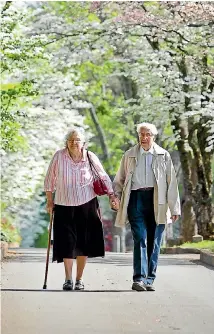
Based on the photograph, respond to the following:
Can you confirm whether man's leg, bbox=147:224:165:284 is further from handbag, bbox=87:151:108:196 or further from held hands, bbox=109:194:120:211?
handbag, bbox=87:151:108:196

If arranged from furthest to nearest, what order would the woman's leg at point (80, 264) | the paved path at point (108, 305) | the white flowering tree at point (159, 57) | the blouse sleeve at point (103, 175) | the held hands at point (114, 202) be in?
the white flowering tree at point (159, 57)
the woman's leg at point (80, 264)
the blouse sleeve at point (103, 175)
the held hands at point (114, 202)
the paved path at point (108, 305)

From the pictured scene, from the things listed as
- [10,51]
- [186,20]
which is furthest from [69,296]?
[186,20]

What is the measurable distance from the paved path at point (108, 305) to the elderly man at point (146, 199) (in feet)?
1.21

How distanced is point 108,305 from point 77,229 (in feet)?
7.33

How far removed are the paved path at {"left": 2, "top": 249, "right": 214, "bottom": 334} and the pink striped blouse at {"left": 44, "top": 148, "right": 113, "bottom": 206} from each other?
1.03m

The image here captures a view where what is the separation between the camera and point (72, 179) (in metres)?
12.2

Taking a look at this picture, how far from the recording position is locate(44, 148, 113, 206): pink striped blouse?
12.2 m

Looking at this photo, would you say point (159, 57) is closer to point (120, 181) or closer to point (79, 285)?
point (120, 181)

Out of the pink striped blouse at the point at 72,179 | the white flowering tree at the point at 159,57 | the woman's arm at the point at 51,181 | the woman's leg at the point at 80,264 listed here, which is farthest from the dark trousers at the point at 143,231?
the white flowering tree at the point at 159,57

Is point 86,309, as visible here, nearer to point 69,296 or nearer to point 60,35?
point 69,296

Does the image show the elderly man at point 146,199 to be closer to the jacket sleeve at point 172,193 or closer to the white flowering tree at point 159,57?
the jacket sleeve at point 172,193

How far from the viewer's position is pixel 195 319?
9117 mm

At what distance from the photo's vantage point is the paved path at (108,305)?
851 centimetres

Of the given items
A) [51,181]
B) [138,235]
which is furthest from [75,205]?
[138,235]
